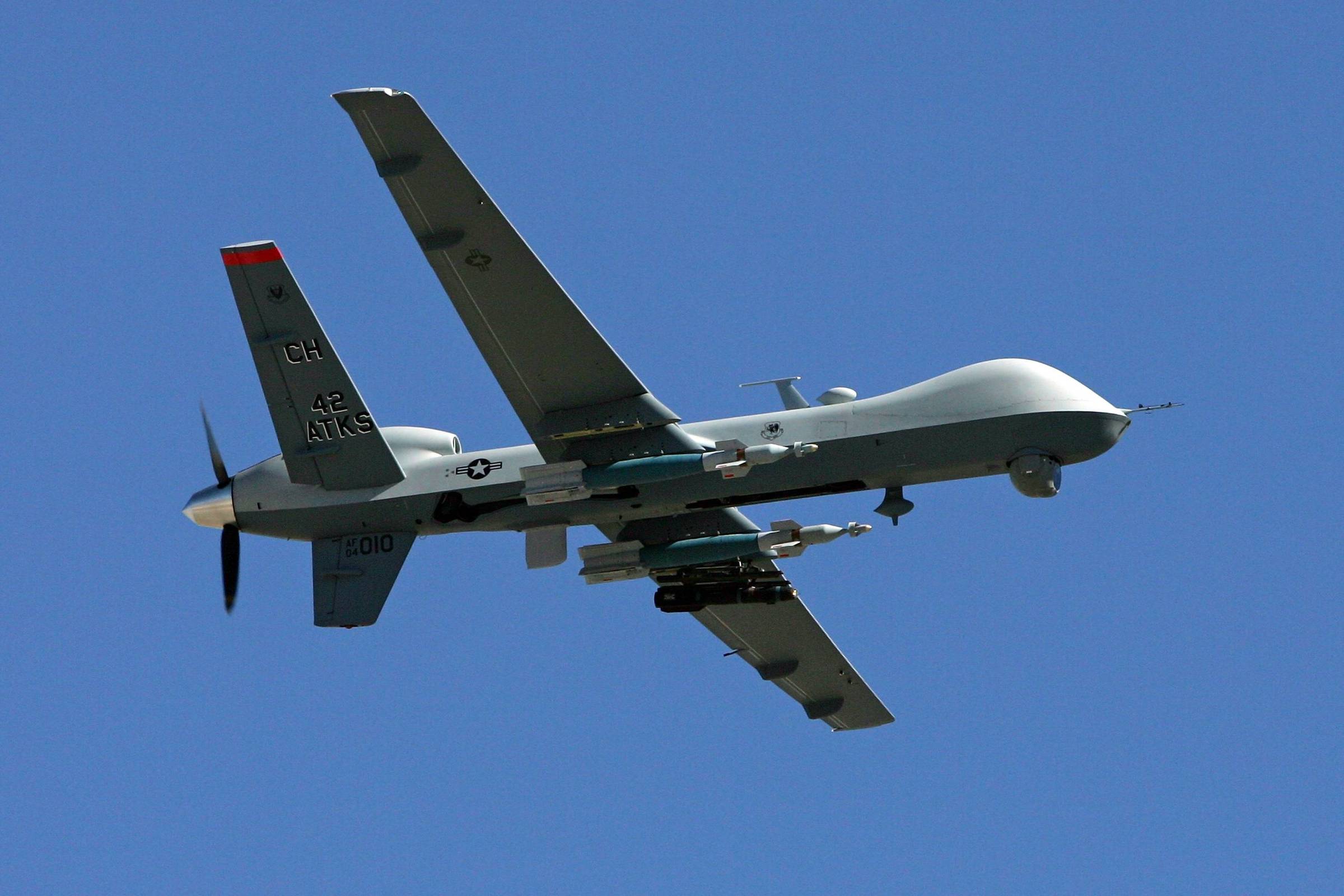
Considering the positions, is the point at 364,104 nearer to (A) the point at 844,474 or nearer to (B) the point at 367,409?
(B) the point at 367,409

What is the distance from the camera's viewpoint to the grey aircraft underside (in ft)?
109

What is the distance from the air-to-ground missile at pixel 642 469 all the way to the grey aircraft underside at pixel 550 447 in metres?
0.04

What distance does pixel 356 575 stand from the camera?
3778 centimetres

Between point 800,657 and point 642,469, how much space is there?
10.0 metres

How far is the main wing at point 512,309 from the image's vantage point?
32.2 meters

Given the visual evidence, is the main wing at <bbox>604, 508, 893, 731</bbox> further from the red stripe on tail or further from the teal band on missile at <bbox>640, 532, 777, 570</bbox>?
the red stripe on tail

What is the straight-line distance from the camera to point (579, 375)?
34.3 m

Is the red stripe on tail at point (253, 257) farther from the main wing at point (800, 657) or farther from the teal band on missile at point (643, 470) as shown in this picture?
the main wing at point (800, 657)

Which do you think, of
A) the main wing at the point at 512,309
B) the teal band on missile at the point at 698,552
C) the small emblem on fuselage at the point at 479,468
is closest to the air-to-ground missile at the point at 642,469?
the main wing at the point at 512,309

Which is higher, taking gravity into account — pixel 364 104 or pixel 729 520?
pixel 364 104

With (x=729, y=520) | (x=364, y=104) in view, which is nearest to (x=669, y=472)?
(x=729, y=520)

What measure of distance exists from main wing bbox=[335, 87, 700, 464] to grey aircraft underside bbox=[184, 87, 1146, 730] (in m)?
0.04

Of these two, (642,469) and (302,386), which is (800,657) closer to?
(642,469)

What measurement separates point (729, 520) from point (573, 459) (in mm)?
5124
